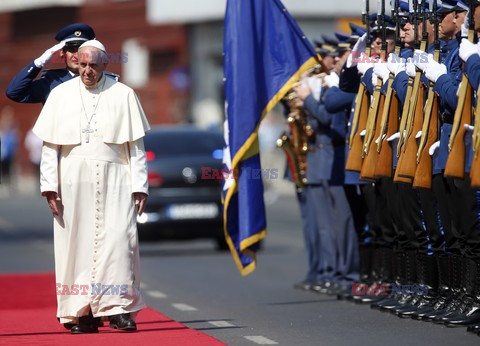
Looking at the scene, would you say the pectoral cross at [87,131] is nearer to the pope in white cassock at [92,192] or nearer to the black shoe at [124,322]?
the pope in white cassock at [92,192]

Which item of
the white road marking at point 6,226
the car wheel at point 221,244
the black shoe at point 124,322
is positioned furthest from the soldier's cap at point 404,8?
the white road marking at point 6,226

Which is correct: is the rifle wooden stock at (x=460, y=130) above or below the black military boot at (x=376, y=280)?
above

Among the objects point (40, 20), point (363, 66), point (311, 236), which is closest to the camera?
point (363, 66)

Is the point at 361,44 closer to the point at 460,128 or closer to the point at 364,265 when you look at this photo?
the point at 364,265

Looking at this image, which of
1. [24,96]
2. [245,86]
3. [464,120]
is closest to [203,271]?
[245,86]

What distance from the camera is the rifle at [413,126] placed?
38.7 feet

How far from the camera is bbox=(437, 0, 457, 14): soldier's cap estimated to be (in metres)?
11.6

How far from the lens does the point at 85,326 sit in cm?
1145

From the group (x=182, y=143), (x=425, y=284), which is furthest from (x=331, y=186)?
(x=182, y=143)

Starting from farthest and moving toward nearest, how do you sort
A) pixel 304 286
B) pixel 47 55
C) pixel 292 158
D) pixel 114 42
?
pixel 114 42 < pixel 292 158 < pixel 304 286 < pixel 47 55

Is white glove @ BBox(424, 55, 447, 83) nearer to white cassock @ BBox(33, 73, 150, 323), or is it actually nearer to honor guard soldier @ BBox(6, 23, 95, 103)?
white cassock @ BBox(33, 73, 150, 323)

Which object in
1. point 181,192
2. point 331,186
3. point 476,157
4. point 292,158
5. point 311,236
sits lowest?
point 311,236

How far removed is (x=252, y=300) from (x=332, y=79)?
219 centimetres

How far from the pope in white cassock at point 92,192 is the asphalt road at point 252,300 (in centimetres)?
87
